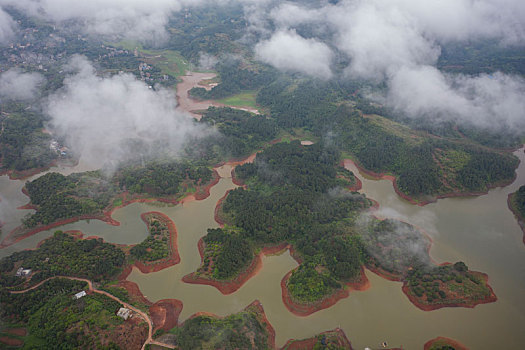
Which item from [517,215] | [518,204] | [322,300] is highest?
[518,204]

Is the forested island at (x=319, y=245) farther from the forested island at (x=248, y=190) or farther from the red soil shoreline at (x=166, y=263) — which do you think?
the red soil shoreline at (x=166, y=263)

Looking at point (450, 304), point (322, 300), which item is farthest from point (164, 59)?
point (450, 304)

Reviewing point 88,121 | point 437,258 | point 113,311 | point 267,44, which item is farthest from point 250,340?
point 267,44

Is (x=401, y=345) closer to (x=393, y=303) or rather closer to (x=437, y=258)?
(x=393, y=303)

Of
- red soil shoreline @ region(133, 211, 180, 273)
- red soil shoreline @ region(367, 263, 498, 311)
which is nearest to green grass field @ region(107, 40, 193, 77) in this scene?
red soil shoreline @ region(133, 211, 180, 273)

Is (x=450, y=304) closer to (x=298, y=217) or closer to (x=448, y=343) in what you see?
(x=448, y=343)

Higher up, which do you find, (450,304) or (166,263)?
(450,304)

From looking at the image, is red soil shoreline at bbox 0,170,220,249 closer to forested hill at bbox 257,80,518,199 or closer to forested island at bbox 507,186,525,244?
forested hill at bbox 257,80,518,199
